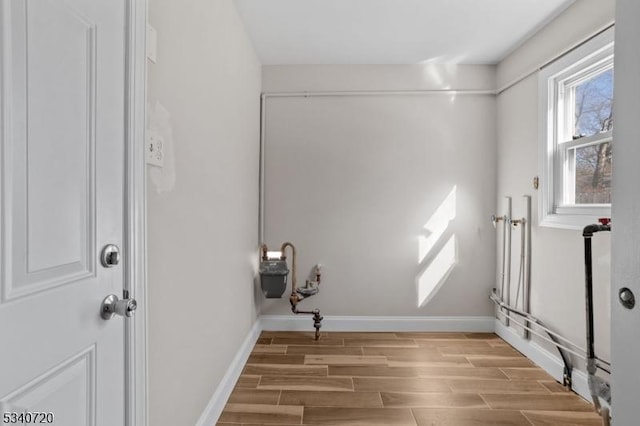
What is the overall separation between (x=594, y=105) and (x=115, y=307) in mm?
2818

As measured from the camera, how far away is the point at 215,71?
6.40ft

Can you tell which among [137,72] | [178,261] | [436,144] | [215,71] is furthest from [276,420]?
[436,144]

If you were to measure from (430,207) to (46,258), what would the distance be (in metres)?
3.02

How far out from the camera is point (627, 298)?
2.78 feet

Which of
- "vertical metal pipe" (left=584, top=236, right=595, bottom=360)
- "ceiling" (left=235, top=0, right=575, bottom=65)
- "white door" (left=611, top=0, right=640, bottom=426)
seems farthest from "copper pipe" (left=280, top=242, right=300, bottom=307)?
"white door" (left=611, top=0, right=640, bottom=426)

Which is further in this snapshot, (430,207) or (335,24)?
(430,207)

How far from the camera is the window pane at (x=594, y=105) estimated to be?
2164 millimetres

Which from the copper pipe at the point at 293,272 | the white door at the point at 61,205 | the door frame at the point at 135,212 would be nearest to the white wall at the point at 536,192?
the copper pipe at the point at 293,272

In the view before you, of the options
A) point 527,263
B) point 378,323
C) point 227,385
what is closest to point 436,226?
point 527,263

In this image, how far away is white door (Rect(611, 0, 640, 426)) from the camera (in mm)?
832

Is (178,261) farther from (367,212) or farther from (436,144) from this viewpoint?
(436,144)

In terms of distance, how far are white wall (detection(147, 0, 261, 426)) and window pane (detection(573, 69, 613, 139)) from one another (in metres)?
2.33

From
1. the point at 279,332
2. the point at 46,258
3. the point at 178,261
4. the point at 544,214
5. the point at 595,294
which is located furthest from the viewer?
the point at 279,332

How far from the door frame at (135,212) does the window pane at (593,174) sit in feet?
8.27
